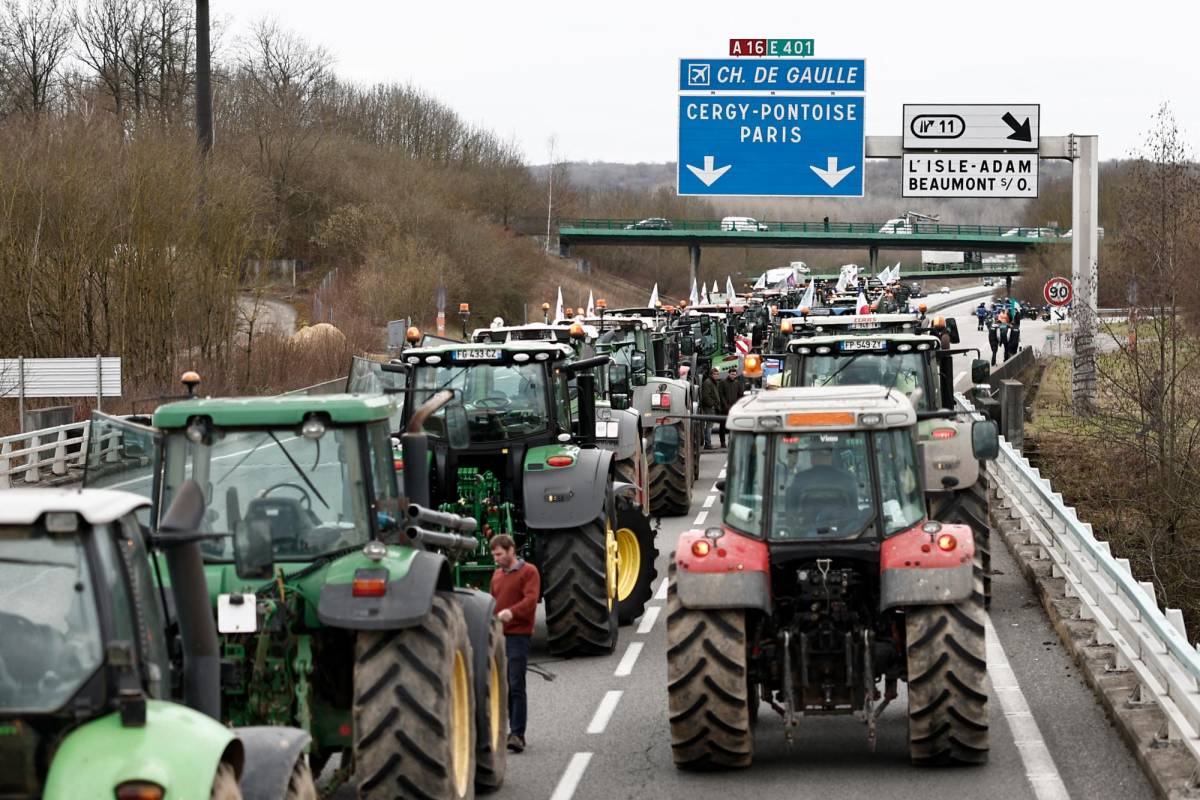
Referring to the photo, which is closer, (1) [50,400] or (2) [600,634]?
(2) [600,634]

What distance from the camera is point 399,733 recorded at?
848cm

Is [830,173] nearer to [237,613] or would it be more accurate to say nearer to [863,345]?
[863,345]

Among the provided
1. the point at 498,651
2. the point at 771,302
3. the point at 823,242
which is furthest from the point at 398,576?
the point at 823,242

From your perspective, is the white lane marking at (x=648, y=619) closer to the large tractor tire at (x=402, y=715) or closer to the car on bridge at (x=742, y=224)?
the large tractor tire at (x=402, y=715)

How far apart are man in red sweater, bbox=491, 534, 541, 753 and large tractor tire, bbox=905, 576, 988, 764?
2445 millimetres

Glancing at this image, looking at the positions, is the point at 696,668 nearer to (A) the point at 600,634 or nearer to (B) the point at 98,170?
(A) the point at 600,634

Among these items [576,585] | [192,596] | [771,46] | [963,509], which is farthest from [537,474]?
[771,46]

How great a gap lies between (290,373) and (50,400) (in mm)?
10114

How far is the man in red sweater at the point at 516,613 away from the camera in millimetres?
11758

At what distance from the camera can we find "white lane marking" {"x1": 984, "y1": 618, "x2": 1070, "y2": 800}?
34.8ft

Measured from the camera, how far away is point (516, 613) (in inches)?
462

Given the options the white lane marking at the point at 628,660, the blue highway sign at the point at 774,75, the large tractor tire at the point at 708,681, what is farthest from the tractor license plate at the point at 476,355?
the blue highway sign at the point at 774,75

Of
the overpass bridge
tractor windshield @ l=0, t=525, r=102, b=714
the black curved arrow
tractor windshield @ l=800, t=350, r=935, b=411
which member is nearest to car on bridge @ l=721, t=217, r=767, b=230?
the overpass bridge

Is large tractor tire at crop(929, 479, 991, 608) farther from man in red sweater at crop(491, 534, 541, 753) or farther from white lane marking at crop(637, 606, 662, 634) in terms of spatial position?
man in red sweater at crop(491, 534, 541, 753)
